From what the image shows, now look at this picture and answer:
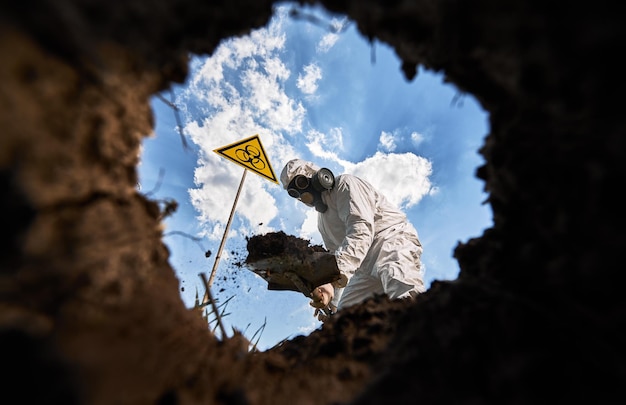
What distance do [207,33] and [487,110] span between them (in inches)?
34.4

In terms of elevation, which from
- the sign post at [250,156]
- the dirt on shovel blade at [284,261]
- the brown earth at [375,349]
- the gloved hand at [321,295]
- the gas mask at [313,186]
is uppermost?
the sign post at [250,156]

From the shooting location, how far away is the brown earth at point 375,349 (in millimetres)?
503

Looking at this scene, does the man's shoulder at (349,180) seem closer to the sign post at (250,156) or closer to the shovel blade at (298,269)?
the shovel blade at (298,269)

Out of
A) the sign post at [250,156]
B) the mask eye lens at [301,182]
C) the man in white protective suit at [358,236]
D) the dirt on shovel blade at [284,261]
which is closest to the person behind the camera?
the man in white protective suit at [358,236]

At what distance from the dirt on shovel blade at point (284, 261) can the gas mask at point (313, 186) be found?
61 cm

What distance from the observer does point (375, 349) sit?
0.94 meters

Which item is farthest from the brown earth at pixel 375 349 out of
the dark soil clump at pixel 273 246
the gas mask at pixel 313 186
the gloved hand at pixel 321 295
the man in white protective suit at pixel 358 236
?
the gas mask at pixel 313 186

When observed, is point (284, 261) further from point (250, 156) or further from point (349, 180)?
point (250, 156)

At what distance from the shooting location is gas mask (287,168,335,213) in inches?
143

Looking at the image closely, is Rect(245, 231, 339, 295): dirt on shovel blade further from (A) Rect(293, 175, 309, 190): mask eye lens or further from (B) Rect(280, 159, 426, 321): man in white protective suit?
(A) Rect(293, 175, 309, 190): mask eye lens

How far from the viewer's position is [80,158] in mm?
607

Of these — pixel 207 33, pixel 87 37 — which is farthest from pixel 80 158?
pixel 207 33

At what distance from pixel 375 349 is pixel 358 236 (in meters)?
1.90

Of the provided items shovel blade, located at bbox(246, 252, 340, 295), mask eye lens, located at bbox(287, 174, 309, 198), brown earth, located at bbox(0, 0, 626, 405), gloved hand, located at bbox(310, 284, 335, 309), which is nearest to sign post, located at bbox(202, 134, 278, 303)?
mask eye lens, located at bbox(287, 174, 309, 198)
